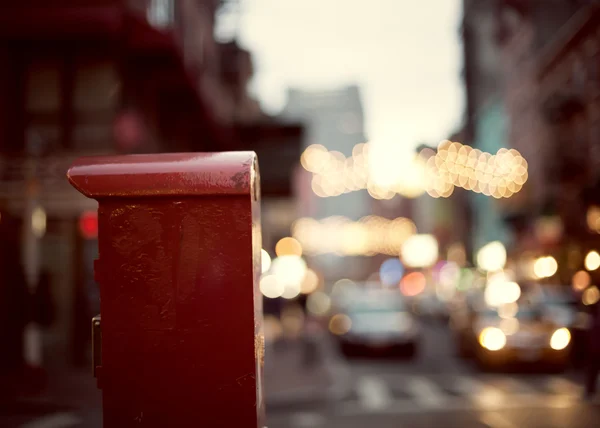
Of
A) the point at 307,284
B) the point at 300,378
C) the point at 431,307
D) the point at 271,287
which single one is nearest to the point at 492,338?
the point at 300,378

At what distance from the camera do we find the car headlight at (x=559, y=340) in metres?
16.9

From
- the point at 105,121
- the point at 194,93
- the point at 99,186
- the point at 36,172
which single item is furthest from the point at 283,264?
the point at 99,186

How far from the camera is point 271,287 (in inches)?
980

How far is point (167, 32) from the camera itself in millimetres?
16672

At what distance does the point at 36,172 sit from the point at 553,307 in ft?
41.3

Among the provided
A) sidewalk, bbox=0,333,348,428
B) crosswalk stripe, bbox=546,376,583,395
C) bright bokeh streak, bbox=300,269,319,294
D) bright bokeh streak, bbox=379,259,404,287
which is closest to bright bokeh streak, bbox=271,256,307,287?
bright bokeh streak, bbox=300,269,319,294

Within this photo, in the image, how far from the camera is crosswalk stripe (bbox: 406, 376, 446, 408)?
1290 centimetres

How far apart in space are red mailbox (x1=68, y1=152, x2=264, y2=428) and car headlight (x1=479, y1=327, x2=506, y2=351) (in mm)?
13533

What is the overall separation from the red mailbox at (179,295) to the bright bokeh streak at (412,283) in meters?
76.5

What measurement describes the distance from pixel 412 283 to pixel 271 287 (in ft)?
203

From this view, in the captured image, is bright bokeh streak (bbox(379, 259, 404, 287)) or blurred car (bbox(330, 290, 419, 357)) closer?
blurred car (bbox(330, 290, 419, 357))

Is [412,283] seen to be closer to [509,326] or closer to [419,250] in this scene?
[419,250]

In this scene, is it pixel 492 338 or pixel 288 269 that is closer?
pixel 492 338

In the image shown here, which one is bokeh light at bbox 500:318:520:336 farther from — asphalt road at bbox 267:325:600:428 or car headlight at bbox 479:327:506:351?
asphalt road at bbox 267:325:600:428
